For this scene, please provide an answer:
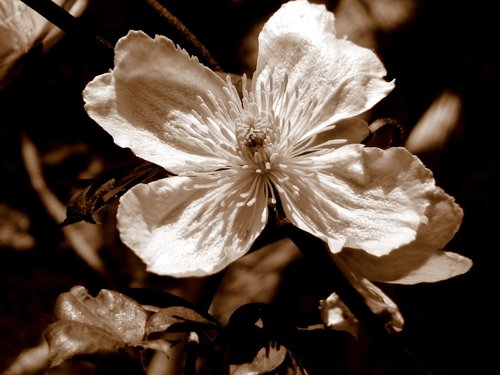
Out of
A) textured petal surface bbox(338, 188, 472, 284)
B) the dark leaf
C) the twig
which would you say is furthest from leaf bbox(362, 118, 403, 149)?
the twig

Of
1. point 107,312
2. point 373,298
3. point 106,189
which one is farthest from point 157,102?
point 373,298

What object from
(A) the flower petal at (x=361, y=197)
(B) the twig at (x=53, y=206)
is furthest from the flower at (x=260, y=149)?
(B) the twig at (x=53, y=206)

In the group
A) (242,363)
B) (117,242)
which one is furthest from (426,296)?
(117,242)

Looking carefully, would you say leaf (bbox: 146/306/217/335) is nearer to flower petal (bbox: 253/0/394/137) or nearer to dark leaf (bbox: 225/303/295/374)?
dark leaf (bbox: 225/303/295/374)

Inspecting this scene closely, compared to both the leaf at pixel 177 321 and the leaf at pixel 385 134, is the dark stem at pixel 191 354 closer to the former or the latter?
the leaf at pixel 177 321

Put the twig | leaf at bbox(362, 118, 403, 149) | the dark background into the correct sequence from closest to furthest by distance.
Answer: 1. leaf at bbox(362, 118, 403, 149)
2. the dark background
3. the twig

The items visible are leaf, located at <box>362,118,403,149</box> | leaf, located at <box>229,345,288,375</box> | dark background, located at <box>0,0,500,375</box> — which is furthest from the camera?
dark background, located at <box>0,0,500,375</box>
